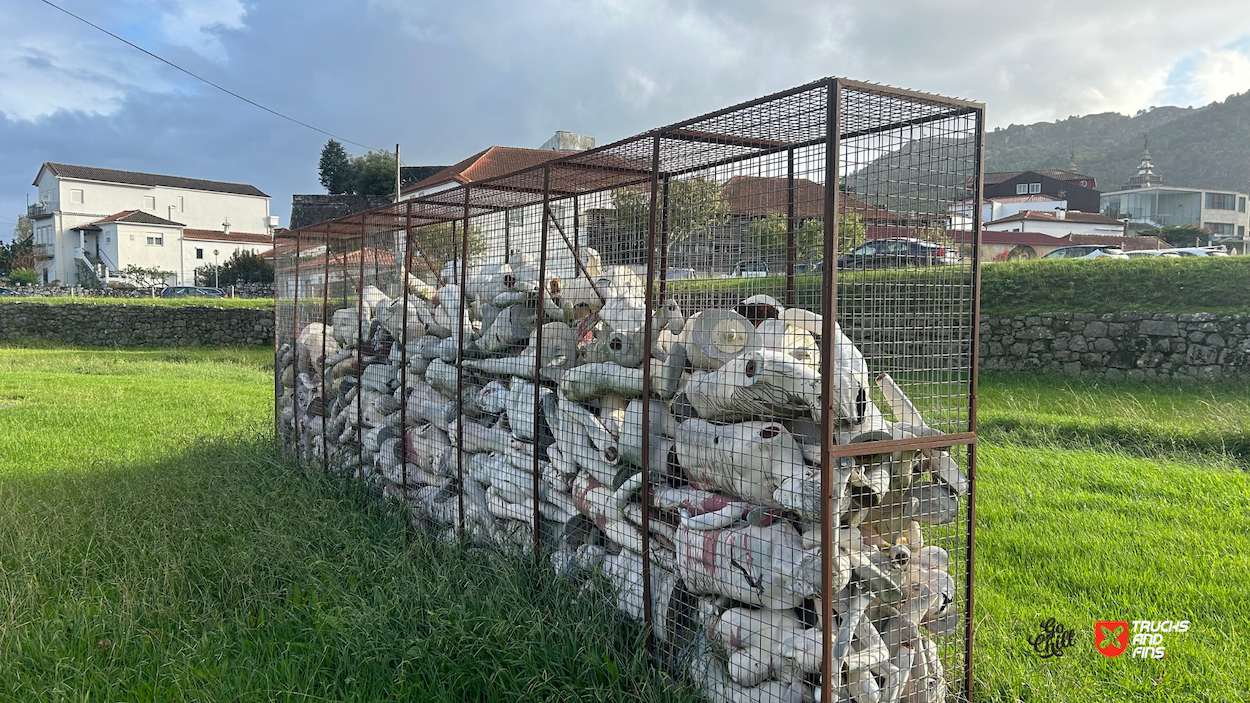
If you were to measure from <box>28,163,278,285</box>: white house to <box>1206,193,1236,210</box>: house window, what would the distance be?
2839 inches

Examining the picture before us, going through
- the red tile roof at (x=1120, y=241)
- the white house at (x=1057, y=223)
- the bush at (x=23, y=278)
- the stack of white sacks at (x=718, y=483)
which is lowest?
the stack of white sacks at (x=718, y=483)

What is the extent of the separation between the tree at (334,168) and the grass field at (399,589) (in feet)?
158

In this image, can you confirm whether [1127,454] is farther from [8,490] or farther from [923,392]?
[8,490]

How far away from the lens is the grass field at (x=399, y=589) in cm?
347

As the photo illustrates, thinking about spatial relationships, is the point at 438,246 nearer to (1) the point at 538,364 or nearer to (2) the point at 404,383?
(2) the point at 404,383

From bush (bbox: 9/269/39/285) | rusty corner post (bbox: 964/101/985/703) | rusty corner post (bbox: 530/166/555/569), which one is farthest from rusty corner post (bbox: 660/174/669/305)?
bush (bbox: 9/269/39/285)

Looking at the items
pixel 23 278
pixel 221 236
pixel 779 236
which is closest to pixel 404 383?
pixel 779 236

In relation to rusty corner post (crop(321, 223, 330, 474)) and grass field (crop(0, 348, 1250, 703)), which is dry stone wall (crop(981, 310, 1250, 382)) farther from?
rusty corner post (crop(321, 223, 330, 474))

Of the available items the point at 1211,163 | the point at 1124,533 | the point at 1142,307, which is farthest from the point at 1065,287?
the point at 1211,163

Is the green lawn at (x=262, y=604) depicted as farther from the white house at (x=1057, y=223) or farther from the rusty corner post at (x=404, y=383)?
the white house at (x=1057, y=223)

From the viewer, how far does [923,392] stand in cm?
325

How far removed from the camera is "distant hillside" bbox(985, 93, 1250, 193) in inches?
3388

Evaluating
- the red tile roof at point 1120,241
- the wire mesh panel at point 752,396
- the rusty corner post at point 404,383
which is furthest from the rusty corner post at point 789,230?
the red tile roof at point 1120,241

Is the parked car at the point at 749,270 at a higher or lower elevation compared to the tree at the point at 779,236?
lower
